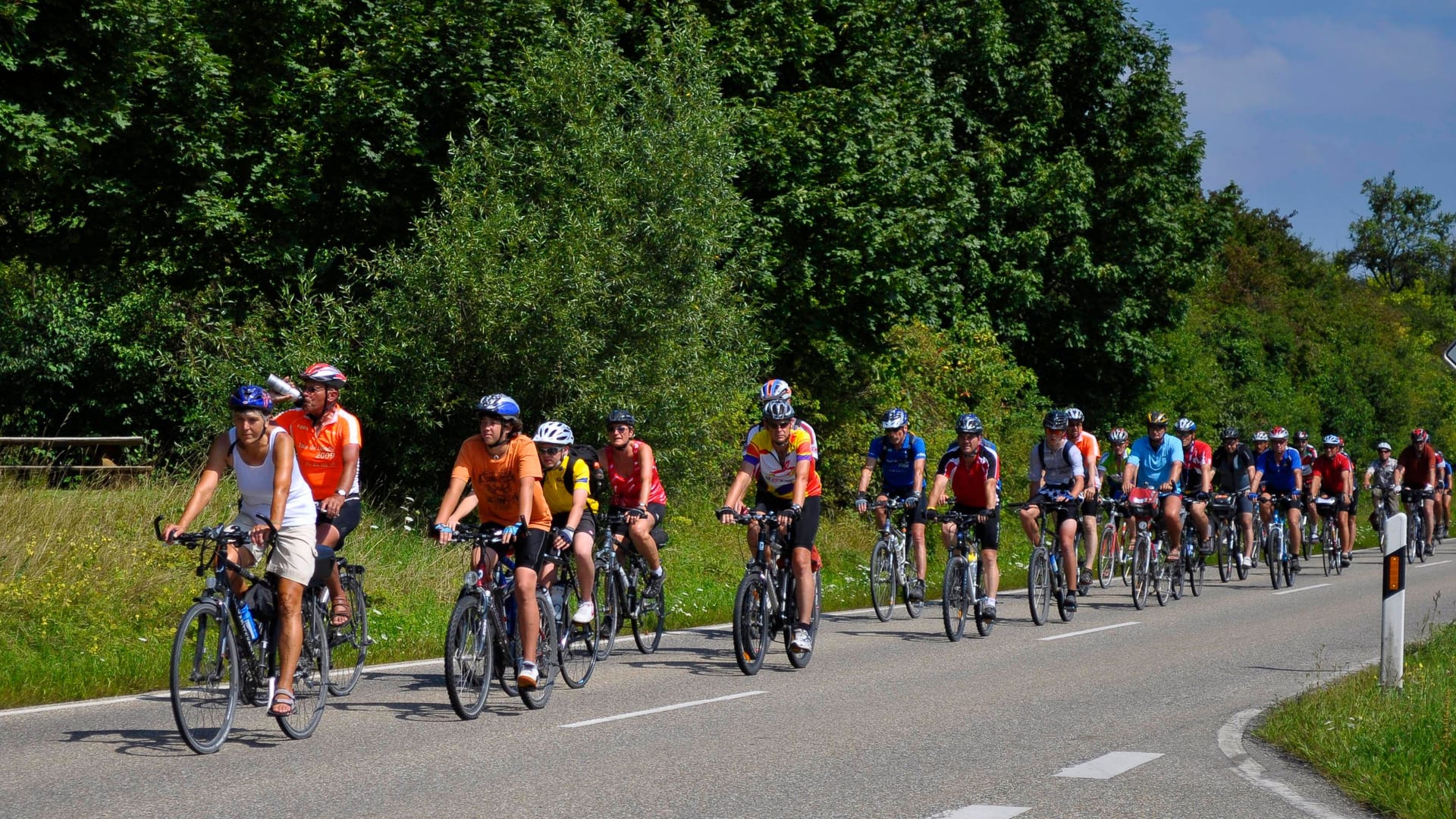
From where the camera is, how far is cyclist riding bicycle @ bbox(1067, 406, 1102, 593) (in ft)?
54.6

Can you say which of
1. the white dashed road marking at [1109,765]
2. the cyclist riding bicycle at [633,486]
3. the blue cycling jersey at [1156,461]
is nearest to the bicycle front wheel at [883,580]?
the cyclist riding bicycle at [633,486]

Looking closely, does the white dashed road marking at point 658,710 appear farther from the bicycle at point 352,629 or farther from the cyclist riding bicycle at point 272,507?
the bicycle at point 352,629

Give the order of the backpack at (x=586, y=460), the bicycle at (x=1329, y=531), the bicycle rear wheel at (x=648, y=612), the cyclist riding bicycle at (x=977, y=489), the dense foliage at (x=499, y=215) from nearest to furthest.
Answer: the backpack at (x=586, y=460), the bicycle rear wheel at (x=648, y=612), the cyclist riding bicycle at (x=977, y=489), the dense foliage at (x=499, y=215), the bicycle at (x=1329, y=531)

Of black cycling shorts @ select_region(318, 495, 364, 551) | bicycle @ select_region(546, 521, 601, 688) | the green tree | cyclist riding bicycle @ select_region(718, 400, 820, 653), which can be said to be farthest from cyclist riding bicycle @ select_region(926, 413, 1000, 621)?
the green tree

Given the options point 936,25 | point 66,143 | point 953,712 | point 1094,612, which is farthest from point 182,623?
point 936,25

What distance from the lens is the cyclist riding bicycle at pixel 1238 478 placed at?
21.8m

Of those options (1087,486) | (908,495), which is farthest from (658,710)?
(1087,486)

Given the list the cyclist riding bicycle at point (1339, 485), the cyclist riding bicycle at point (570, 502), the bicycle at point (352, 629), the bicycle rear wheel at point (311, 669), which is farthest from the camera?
the cyclist riding bicycle at point (1339, 485)

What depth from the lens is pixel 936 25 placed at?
31.7 metres

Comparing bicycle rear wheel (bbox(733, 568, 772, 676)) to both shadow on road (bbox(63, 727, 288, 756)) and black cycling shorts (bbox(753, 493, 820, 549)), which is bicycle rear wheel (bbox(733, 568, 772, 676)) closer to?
black cycling shorts (bbox(753, 493, 820, 549))

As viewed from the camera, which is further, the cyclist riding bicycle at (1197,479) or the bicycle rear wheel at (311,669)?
the cyclist riding bicycle at (1197,479)

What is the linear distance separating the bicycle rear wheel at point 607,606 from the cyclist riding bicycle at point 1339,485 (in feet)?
52.1

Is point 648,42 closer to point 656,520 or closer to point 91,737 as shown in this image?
point 656,520

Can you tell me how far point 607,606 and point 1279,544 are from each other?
42.3 feet
